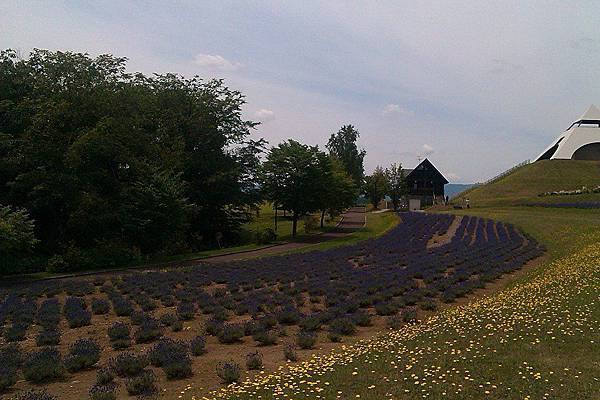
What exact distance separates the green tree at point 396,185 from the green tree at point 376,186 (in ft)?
4.51

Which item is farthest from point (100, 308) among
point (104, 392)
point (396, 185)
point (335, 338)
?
point (396, 185)

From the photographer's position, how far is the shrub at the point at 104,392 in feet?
25.2

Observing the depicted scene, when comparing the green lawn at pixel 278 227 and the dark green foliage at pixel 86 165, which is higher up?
the dark green foliage at pixel 86 165

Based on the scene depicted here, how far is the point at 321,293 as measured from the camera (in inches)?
710

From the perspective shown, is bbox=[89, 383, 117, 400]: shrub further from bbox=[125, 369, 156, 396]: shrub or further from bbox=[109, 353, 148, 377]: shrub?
bbox=[109, 353, 148, 377]: shrub

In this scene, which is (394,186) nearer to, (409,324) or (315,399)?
(409,324)

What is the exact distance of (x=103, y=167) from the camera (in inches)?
1367

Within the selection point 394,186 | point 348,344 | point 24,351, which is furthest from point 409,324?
point 394,186

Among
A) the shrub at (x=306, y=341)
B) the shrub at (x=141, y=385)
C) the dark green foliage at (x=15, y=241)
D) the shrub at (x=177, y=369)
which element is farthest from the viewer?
the dark green foliage at (x=15, y=241)

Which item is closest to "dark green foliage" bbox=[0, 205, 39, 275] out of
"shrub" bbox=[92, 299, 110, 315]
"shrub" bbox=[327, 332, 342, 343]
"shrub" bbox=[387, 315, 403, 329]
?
"shrub" bbox=[92, 299, 110, 315]

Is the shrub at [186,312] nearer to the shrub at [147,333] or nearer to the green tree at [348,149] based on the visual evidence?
the shrub at [147,333]

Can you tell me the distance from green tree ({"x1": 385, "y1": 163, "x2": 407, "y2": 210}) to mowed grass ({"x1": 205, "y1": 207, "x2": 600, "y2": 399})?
84.1 metres

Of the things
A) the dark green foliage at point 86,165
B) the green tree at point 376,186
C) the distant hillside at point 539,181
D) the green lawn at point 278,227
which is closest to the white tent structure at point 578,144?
the distant hillside at point 539,181

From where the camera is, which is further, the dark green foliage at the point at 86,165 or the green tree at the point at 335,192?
the green tree at the point at 335,192
